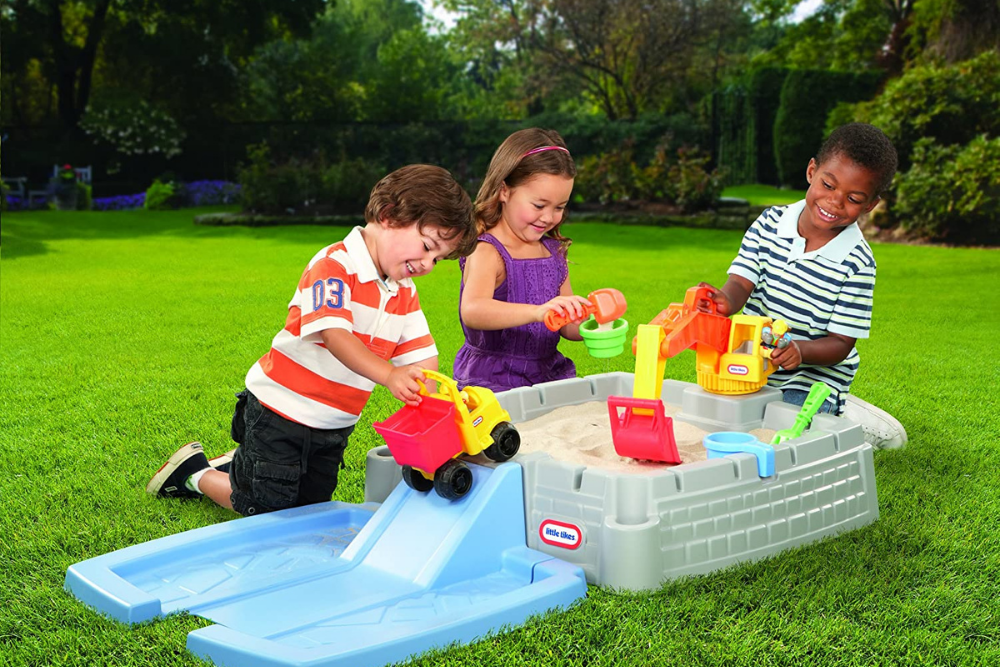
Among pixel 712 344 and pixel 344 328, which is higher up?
pixel 344 328

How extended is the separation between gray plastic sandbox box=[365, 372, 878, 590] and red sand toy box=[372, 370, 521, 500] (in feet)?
0.34

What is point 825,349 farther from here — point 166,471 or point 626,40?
point 626,40

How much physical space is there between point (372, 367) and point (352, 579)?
510 millimetres

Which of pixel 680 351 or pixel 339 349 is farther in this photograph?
A: pixel 680 351

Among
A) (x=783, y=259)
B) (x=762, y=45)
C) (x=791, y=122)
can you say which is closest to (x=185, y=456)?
(x=783, y=259)

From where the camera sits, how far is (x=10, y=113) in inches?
853

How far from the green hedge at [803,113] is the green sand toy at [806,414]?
51.0ft

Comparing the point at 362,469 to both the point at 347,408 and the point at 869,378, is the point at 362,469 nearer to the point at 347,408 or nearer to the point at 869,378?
the point at 347,408

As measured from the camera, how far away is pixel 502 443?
2500 mm

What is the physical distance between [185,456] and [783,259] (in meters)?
2.03

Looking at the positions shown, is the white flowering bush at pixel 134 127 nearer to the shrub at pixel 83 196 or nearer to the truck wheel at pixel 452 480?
the shrub at pixel 83 196

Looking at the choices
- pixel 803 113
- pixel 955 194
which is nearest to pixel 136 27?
pixel 803 113

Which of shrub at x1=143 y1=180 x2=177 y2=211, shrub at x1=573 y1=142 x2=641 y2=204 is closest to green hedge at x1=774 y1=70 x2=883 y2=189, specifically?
shrub at x1=573 y1=142 x2=641 y2=204

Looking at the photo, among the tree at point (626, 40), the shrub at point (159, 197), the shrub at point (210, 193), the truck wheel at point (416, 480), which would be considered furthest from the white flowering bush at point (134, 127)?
the truck wheel at point (416, 480)
